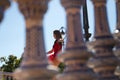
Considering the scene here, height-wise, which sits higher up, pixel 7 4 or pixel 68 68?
pixel 7 4

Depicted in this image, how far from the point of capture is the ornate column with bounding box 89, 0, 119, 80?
3907 millimetres

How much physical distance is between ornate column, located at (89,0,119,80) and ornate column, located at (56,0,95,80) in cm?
43

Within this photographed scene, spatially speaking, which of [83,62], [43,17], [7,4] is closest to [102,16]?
[83,62]

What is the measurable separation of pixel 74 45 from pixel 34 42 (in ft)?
1.88

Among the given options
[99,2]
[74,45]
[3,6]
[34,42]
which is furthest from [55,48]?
[3,6]

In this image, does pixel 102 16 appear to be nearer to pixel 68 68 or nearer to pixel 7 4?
pixel 68 68

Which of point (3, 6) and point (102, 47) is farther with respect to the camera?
point (102, 47)

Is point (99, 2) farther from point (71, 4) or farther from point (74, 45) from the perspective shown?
point (74, 45)

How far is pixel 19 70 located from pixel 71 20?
2.50 feet

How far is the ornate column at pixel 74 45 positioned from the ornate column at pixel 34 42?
46 cm

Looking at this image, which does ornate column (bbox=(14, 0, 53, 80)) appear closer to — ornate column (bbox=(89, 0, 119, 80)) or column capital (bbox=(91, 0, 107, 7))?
ornate column (bbox=(89, 0, 119, 80))

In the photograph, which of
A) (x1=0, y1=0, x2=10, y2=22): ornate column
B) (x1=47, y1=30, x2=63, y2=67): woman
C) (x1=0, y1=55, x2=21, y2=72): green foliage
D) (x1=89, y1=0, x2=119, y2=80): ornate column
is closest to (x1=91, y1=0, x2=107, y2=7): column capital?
(x1=89, y1=0, x2=119, y2=80): ornate column

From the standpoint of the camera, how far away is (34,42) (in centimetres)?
301

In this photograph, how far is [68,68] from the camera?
339 cm
